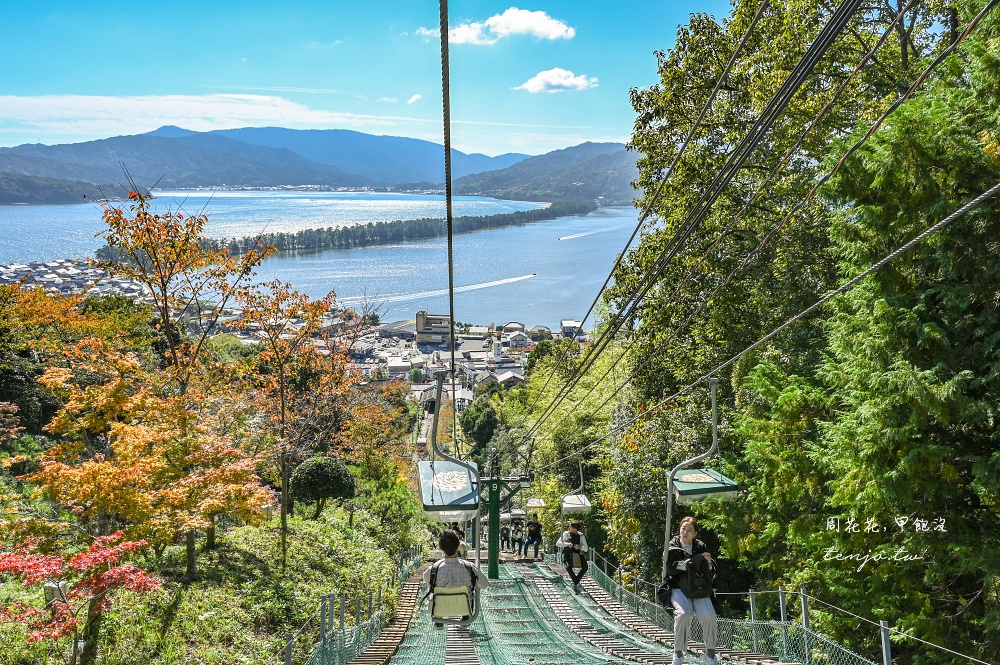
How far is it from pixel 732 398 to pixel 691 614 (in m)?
12.9

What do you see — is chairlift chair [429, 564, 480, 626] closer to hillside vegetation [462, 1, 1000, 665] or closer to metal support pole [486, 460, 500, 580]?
hillside vegetation [462, 1, 1000, 665]

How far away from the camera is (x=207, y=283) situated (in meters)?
13.5

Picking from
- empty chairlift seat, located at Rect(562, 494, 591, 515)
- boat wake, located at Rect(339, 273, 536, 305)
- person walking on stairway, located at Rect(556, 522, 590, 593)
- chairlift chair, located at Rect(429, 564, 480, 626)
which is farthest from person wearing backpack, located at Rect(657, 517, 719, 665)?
boat wake, located at Rect(339, 273, 536, 305)

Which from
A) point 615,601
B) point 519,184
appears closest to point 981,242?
point 615,601

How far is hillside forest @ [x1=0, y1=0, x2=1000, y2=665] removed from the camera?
348 inches

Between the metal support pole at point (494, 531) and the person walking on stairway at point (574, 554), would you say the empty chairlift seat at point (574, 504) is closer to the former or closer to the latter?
the metal support pole at point (494, 531)

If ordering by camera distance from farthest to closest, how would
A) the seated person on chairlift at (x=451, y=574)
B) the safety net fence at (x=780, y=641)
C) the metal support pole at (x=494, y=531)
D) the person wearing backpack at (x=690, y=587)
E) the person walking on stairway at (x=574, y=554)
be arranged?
1. the metal support pole at (x=494, y=531)
2. the person walking on stairway at (x=574, y=554)
3. the seated person on chairlift at (x=451, y=574)
4. the safety net fence at (x=780, y=641)
5. the person wearing backpack at (x=690, y=587)

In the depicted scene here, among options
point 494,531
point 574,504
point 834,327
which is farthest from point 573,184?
point 834,327

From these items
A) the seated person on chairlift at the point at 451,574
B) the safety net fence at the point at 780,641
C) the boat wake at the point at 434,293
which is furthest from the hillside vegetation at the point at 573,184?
the seated person on chairlift at the point at 451,574

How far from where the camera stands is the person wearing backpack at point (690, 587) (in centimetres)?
565

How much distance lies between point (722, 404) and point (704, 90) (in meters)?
7.13

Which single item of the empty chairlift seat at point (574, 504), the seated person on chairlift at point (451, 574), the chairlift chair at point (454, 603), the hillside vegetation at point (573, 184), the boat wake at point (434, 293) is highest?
the hillside vegetation at point (573, 184)

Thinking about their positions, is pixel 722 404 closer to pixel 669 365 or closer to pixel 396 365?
pixel 669 365

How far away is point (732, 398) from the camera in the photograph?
59.2 feet
